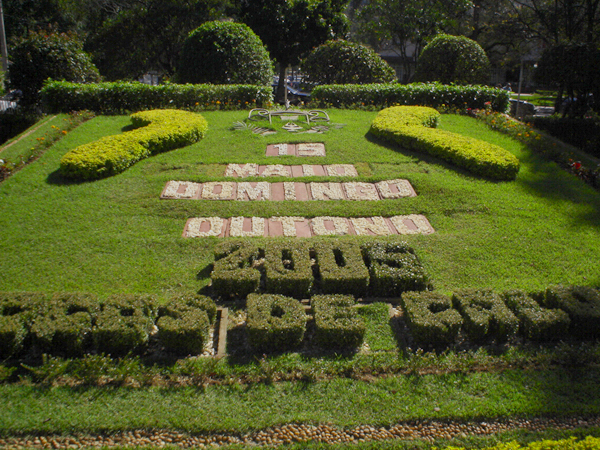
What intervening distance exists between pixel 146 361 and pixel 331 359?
195 cm

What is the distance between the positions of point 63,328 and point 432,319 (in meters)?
3.94

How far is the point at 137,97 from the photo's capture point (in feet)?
46.8

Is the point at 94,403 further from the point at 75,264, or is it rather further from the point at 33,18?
the point at 33,18

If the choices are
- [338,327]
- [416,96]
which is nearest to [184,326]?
[338,327]

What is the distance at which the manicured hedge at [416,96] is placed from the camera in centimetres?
1514

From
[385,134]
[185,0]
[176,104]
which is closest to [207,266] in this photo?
[385,134]

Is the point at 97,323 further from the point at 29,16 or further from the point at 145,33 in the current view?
the point at 29,16

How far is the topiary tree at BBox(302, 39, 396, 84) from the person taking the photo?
17.1 metres

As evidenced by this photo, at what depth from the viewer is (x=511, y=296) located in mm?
5969

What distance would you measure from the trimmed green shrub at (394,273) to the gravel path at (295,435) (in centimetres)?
218

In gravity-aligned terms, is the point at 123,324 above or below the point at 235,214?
below

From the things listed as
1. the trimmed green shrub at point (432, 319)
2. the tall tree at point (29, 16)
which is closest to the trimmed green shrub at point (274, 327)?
the trimmed green shrub at point (432, 319)

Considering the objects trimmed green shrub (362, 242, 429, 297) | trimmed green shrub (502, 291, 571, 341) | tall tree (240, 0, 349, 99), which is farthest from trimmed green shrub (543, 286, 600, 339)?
tall tree (240, 0, 349, 99)

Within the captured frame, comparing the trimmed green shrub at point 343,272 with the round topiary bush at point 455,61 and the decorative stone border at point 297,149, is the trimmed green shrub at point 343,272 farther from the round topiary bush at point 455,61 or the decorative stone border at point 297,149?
the round topiary bush at point 455,61
